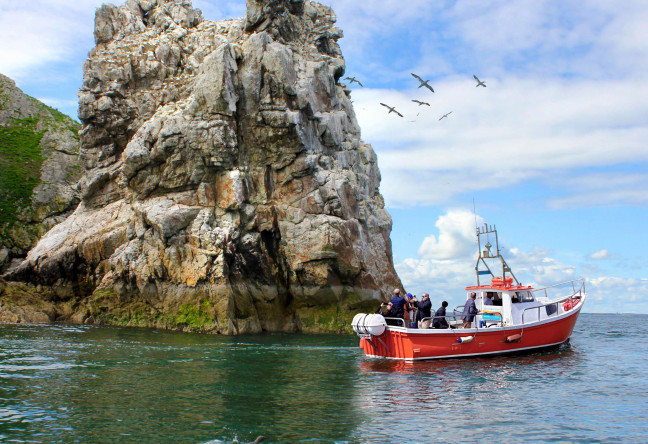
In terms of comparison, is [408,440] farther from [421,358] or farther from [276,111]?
[276,111]

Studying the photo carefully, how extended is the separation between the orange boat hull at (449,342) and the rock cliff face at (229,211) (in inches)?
513

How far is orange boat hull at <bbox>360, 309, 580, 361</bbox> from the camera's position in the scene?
77.1 ft

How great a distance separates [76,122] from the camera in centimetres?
6875

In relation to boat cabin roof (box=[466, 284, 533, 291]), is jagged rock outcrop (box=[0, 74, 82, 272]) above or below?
above

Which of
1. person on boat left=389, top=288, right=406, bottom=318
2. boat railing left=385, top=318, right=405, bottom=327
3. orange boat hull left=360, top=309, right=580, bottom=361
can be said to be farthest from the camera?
person on boat left=389, top=288, right=406, bottom=318

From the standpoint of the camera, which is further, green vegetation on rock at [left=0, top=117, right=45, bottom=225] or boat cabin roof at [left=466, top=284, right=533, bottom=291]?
green vegetation on rock at [left=0, top=117, right=45, bottom=225]

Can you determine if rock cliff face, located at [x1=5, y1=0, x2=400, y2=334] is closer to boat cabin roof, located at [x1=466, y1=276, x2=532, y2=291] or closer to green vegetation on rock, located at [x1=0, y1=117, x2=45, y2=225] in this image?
boat cabin roof, located at [x1=466, y1=276, x2=532, y2=291]

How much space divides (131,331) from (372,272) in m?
16.9

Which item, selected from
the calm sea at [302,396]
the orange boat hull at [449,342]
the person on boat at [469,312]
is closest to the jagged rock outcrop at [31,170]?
the calm sea at [302,396]

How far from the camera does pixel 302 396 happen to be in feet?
53.6

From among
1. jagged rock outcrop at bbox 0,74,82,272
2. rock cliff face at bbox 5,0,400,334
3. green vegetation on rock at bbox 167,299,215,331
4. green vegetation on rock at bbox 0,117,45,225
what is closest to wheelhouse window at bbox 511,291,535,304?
rock cliff face at bbox 5,0,400,334

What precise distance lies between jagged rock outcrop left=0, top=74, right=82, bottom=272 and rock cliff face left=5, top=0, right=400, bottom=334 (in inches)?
410

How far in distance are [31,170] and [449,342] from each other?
1975 inches

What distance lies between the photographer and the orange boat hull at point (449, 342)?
Answer: 23500 millimetres
